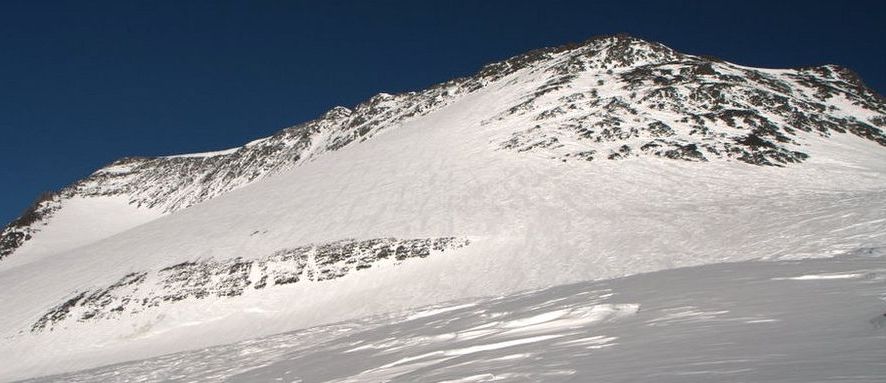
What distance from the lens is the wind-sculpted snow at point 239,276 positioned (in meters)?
28.1

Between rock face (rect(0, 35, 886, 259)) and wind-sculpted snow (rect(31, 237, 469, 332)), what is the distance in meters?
15.6

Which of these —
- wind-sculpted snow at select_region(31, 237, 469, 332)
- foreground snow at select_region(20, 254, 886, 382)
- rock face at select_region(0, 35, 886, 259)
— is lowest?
foreground snow at select_region(20, 254, 886, 382)

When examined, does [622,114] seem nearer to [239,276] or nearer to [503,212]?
[503,212]

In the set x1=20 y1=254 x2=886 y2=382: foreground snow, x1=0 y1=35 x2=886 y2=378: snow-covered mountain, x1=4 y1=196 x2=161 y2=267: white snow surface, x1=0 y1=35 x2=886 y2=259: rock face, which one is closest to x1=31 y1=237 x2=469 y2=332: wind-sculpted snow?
x1=0 y1=35 x2=886 y2=378: snow-covered mountain

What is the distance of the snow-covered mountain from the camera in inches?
918

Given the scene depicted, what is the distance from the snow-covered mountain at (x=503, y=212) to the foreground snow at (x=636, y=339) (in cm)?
707

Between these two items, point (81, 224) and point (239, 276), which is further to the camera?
point (81, 224)

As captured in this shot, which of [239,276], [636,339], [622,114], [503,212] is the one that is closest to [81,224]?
[239,276]

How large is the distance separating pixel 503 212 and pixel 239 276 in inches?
575

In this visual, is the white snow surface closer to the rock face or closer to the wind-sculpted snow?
the rock face

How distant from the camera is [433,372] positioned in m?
6.70

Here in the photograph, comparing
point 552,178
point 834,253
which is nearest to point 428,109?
point 552,178

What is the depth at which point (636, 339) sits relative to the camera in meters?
6.52

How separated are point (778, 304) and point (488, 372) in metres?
4.03
